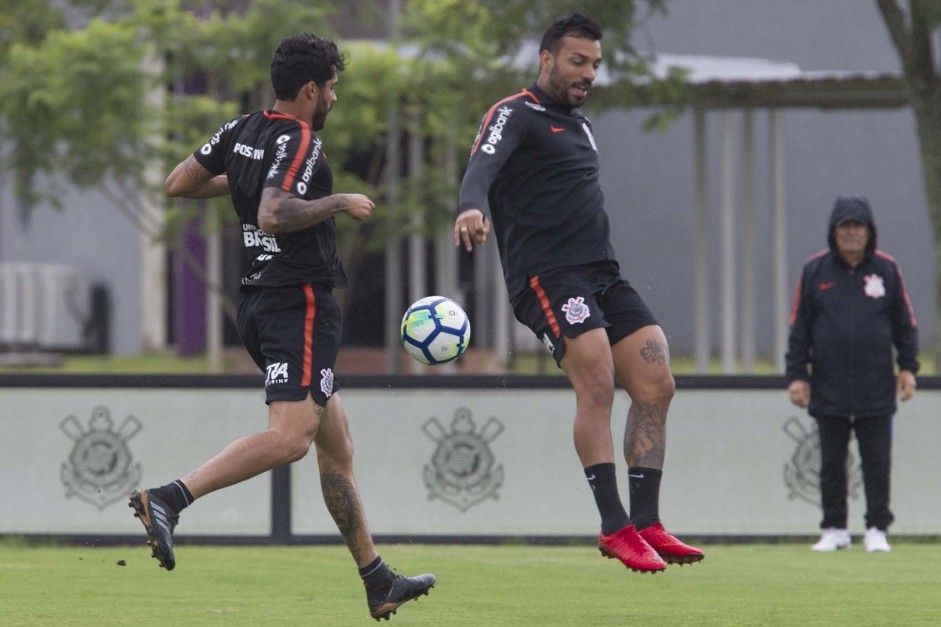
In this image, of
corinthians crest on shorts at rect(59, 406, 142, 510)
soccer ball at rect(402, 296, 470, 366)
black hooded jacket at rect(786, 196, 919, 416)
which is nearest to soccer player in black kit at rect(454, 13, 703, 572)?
soccer ball at rect(402, 296, 470, 366)

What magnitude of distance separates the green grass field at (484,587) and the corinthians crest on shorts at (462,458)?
450 mm

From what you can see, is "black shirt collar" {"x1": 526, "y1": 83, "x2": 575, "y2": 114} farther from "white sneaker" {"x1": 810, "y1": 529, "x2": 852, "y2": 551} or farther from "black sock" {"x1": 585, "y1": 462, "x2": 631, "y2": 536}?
"white sneaker" {"x1": 810, "y1": 529, "x2": 852, "y2": 551}

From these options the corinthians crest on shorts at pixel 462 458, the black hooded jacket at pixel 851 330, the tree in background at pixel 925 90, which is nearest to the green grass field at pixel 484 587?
the corinthians crest on shorts at pixel 462 458

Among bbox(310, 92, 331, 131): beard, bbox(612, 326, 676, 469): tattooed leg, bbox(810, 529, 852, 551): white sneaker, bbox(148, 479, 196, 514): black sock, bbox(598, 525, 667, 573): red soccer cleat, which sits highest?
bbox(310, 92, 331, 131): beard

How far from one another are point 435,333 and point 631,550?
123 centimetres

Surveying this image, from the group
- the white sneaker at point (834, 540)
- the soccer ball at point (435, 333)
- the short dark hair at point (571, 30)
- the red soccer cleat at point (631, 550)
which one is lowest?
the white sneaker at point (834, 540)

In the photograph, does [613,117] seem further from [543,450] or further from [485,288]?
[543,450]

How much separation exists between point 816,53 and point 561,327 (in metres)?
25.5

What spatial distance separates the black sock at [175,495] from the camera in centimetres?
599

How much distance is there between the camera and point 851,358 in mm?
9969

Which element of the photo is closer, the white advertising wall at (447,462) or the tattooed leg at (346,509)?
the tattooed leg at (346,509)

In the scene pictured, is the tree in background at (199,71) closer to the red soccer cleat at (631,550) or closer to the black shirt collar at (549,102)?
the black shirt collar at (549,102)

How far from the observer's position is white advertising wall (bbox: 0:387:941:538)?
34.5 ft

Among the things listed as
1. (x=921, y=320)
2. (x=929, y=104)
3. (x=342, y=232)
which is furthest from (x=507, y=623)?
(x=921, y=320)
